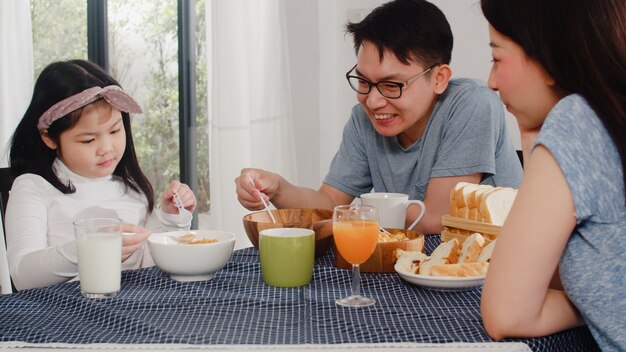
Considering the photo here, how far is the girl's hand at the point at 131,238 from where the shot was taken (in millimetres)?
1249

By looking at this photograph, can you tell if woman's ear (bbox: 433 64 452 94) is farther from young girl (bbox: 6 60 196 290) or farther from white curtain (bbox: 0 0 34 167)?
white curtain (bbox: 0 0 34 167)

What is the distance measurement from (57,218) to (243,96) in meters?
1.55

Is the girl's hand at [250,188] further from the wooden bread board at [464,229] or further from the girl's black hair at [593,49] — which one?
the girl's black hair at [593,49]

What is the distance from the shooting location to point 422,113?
6.48 ft

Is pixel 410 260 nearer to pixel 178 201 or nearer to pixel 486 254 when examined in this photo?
pixel 486 254

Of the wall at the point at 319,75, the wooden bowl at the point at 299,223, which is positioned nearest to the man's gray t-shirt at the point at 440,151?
the wooden bowl at the point at 299,223

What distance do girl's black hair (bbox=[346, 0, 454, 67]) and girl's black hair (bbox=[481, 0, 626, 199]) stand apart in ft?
3.05

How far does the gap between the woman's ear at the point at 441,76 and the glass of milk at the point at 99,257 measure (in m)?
1.12

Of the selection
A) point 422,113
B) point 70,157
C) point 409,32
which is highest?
point 409,32

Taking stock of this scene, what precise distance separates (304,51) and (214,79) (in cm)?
52

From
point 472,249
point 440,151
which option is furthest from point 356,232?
point 440,151

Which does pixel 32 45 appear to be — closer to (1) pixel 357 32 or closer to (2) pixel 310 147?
(2) pixel 310 147

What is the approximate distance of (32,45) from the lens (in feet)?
10.7

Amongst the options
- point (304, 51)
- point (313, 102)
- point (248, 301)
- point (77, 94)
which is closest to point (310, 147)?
point (313, 102)
